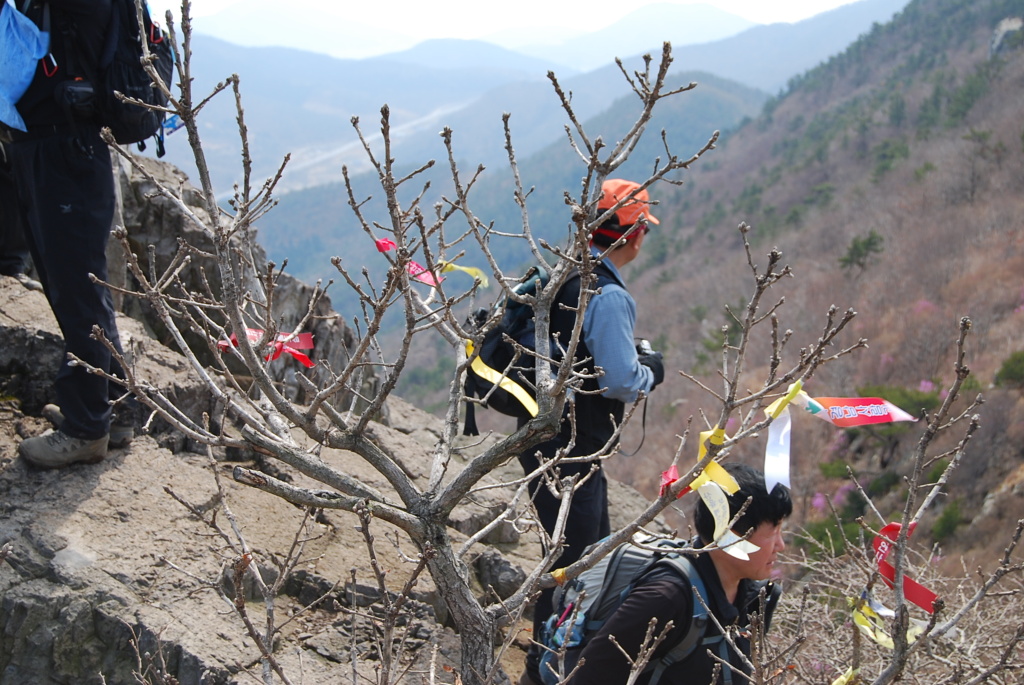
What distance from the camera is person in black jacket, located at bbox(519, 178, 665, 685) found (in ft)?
8.97

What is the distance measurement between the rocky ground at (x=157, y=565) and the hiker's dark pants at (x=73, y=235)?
0.82 feet

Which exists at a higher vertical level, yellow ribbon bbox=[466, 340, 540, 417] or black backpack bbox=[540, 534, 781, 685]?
yellow ribbon bbox=[466, 340, 540, 417]

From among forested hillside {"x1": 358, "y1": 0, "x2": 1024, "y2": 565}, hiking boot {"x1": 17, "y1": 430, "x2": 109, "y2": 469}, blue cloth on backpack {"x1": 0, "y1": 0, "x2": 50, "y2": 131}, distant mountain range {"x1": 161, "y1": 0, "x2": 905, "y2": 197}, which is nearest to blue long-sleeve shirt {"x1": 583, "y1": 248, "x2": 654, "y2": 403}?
hiking boot {"x1": 17, "y1": 430, "x2": 109, "y2": 469}

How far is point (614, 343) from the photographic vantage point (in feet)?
8.98

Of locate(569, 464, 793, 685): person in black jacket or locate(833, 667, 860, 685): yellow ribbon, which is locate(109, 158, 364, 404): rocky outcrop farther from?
locate(833, 667, 860, 685): yellow ribbon

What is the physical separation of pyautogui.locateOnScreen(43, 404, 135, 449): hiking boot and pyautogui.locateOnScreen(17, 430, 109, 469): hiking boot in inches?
6.4

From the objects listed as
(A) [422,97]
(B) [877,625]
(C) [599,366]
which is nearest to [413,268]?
(C) [599,366]

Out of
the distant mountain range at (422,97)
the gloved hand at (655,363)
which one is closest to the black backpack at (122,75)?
the gloved hand at (655,363)

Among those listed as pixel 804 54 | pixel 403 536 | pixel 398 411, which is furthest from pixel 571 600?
pixel 804 54

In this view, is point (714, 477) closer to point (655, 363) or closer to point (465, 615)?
point (465, 615)

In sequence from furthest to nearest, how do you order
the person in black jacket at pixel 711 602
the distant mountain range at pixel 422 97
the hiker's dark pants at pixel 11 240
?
the distant mountain range at pixel 422 97, the hiker's dark pants at pixel 11 240, the person in black jacket at pixel 711 602

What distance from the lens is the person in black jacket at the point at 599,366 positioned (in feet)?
8.97

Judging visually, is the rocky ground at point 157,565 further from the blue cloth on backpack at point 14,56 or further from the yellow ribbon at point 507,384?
the blue cloth on backpack at point 14,56

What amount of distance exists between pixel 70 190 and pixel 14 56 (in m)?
0.45
